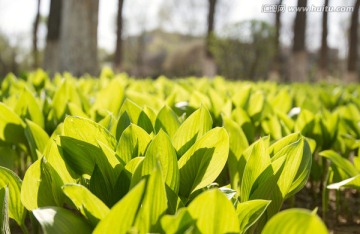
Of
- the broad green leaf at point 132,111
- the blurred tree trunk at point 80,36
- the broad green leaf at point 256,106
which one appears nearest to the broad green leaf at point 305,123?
the broad green leaf at point 256,106

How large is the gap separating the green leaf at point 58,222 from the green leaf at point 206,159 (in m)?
0.29

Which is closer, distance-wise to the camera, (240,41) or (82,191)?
(82,191)

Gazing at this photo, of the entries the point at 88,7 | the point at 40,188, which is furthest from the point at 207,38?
the point at 40,188

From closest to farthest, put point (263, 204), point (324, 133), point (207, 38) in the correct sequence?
point (263, 204)
point (324, 133)
point (207, 38)

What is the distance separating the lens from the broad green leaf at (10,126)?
1546 millimetres

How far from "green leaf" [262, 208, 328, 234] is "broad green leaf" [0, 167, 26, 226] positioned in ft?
1.96

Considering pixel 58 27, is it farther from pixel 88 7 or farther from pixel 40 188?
pixel 40 188

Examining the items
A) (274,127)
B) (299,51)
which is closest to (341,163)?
(274,127)

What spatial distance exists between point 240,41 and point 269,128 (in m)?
14.1

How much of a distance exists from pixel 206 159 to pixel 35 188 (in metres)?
0.40

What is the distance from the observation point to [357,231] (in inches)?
68.7

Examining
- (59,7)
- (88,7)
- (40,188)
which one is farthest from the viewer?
(59,7)

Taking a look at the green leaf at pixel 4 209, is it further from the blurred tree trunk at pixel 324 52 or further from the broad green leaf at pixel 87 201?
the blurred tree trunk at pixel 324 52

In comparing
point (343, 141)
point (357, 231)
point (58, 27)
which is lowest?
point (357, 231)
